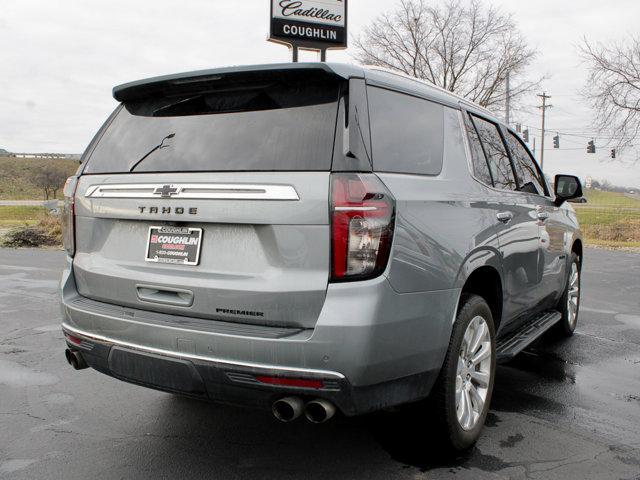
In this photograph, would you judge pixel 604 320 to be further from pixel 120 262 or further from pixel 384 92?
pixel 120 262

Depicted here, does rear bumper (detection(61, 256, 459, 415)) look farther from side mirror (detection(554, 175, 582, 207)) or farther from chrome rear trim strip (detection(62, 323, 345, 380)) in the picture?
side mirror (detection(554, 175, 582, 207))

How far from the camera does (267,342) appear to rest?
246 centimetres

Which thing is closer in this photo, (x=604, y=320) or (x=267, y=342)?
(x=267, y=342)

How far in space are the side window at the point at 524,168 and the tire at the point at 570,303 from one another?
1.08 m

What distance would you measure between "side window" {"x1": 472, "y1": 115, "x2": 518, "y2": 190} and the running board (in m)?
1.03

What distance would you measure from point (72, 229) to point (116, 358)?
0.82 metres

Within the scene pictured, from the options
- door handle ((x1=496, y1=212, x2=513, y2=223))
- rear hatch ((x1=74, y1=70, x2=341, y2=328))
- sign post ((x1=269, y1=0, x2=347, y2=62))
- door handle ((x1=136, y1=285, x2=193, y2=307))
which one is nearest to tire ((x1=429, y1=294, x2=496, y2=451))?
door handle ((x1=496, y1=212, x2=513, y2=223))

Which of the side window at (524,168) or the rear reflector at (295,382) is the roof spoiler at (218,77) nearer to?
the rear reflector at (295,382)

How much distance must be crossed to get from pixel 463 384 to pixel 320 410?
1001mm

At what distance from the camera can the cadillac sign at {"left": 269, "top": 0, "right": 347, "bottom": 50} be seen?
1594 cm

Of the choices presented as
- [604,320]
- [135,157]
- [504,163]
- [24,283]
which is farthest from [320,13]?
[135,157]

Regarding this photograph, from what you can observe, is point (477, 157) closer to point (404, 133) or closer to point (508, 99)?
point (404, 133)

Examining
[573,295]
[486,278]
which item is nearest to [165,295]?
[486,278]

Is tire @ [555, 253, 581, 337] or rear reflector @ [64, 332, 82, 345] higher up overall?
rear reflector @ [64, 332, 82, 345]
